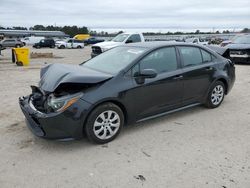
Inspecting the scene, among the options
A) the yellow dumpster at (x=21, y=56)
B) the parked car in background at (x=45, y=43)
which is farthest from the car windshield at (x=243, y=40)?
the parked car in background at (x=45, y=43)

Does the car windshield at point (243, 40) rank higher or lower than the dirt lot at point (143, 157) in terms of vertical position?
higher

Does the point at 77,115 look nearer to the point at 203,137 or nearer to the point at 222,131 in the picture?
the point at 203,137

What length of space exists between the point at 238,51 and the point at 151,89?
985 cm

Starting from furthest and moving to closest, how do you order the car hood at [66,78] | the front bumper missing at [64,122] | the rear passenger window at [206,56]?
the rear passenger window at [206,56] → the car hood at [66,78] → the front bumper missing at [64,122]

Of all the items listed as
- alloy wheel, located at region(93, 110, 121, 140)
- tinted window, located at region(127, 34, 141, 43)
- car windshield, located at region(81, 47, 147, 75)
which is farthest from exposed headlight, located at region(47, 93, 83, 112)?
tinted window, located at region(127, 34, 141, 43)

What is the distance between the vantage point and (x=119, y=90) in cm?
373

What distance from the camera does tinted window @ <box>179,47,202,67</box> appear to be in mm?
4711

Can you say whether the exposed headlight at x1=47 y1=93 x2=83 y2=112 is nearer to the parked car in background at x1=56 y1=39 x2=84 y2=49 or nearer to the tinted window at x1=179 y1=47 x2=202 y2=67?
the tinted window at x1=179 y1=47 x2=202 y2=67

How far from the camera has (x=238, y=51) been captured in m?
12.2

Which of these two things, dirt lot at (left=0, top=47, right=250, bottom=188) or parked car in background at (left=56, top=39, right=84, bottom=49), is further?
parked car in background at (left=56, top=39, right=84, bottom=49)

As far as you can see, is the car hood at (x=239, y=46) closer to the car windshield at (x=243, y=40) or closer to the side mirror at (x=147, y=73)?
the car windshield at (x=243, y=40)

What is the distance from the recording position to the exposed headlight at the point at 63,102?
339 centimetres

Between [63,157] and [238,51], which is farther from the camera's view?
[238,51]

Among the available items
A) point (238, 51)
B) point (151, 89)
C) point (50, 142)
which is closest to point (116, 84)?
point (151, 89)
